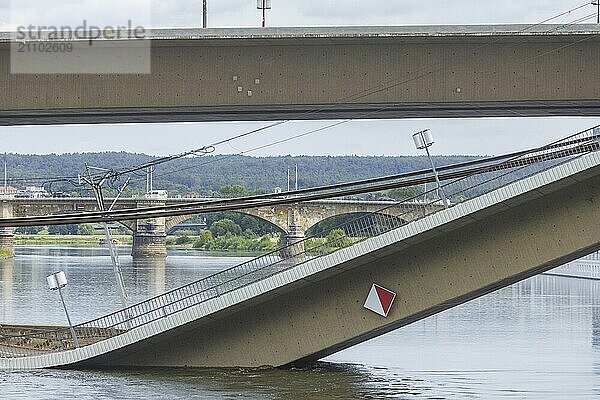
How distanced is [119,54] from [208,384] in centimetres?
604

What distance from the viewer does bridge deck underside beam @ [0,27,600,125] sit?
19.6 m

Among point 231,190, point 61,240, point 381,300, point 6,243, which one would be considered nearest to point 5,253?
point 6,243

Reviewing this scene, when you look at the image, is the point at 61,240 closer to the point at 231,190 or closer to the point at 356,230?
the point at 231,190

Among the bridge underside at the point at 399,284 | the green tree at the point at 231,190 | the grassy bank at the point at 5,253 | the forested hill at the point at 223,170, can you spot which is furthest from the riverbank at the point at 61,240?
the bridge underside at the point at 399,284

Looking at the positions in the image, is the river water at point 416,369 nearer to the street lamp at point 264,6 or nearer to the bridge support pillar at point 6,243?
the street lamp at point 264,6

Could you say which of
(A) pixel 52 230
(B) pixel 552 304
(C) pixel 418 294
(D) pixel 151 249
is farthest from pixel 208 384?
(A) pixel 52 230

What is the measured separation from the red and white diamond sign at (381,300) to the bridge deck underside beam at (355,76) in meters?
3.22

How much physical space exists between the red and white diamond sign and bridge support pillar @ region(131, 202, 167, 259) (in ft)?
219

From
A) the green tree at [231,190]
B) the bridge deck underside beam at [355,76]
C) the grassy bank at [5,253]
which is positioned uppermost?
the green tree at [231,190]

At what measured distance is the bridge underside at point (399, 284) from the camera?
59.8 ft

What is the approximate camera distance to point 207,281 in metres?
19.6

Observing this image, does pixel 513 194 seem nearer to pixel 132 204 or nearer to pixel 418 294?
pixel 418 294

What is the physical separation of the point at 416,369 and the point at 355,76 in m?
5.84

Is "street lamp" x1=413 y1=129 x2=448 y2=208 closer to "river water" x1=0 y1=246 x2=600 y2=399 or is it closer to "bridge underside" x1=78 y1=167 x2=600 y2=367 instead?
"bridge underside" x1=78 y1=167 x2=600 y2=367
